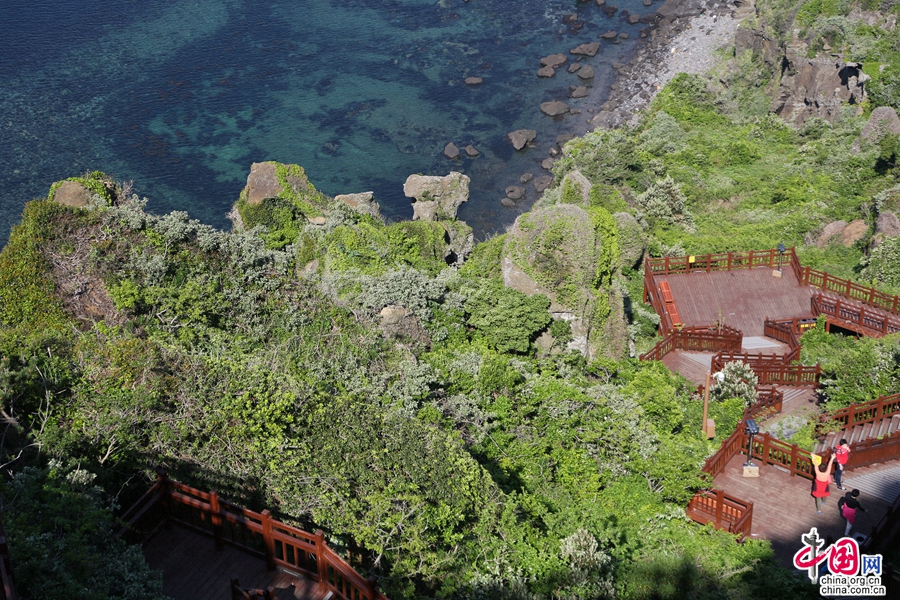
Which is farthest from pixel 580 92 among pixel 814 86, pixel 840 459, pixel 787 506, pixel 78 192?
pixel 787 506

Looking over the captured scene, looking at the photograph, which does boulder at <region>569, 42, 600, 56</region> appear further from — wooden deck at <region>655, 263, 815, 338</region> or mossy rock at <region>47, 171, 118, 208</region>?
mossy rock at <region>47, 171, 118, 208</region>

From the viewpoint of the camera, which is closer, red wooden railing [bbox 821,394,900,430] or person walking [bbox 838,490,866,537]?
person walking [bbox 838,490,866,537]

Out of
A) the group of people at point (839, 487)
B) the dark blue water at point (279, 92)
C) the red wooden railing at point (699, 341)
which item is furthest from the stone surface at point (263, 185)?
the group of people at point (839, 487)

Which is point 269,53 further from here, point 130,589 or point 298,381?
point 130,589

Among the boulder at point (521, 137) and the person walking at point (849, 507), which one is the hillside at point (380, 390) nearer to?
the person walking at point (849, 507)

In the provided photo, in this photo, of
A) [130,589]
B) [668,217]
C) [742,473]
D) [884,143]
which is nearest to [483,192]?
[668,217]

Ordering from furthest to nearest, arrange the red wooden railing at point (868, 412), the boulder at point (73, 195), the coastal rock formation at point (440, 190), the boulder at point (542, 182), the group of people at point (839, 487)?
1. the boulder at point (542, 182)
2. the coastal rock formation at point (440, 190)
3. the boulder at point (73, 195)
4. the red wooden railing at point (868, 412)
5. the group of people at point (839, 487)

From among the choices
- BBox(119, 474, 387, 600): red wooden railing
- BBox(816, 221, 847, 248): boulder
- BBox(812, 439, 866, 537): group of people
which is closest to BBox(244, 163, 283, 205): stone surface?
BBox(119, 474, 387, 600): red wooden railing
